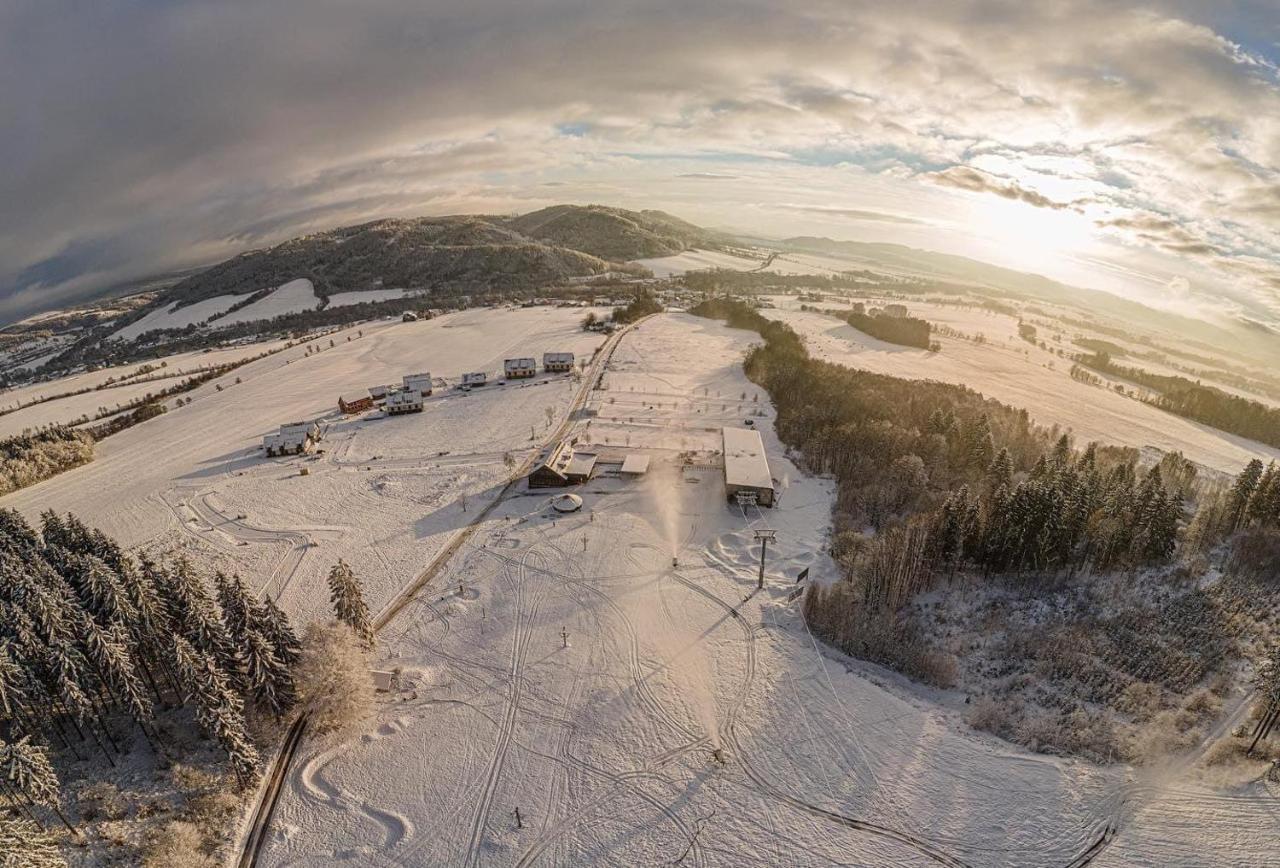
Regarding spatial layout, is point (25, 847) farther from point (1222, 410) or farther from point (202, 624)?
point (1222, 410)

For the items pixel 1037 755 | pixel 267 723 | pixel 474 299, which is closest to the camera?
pixel 1037 755

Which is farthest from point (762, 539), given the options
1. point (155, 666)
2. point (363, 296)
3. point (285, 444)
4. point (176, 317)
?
point (176, 317)

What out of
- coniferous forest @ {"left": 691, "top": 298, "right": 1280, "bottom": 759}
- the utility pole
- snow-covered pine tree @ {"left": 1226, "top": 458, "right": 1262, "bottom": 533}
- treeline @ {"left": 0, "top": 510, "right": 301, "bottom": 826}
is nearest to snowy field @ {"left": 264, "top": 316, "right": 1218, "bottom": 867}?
the utility pole

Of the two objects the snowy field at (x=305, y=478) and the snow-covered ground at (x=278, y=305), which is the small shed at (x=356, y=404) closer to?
the snowy field at (x=305, y=478)

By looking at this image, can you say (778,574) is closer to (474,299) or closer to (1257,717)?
(1257,717)

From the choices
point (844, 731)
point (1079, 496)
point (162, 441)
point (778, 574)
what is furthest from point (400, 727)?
point (162, 441)

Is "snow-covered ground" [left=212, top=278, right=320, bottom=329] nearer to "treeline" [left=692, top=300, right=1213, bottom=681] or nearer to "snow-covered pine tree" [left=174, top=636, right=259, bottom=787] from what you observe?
"treeline" [left=692, top=300, right=1213, bottom=681]
